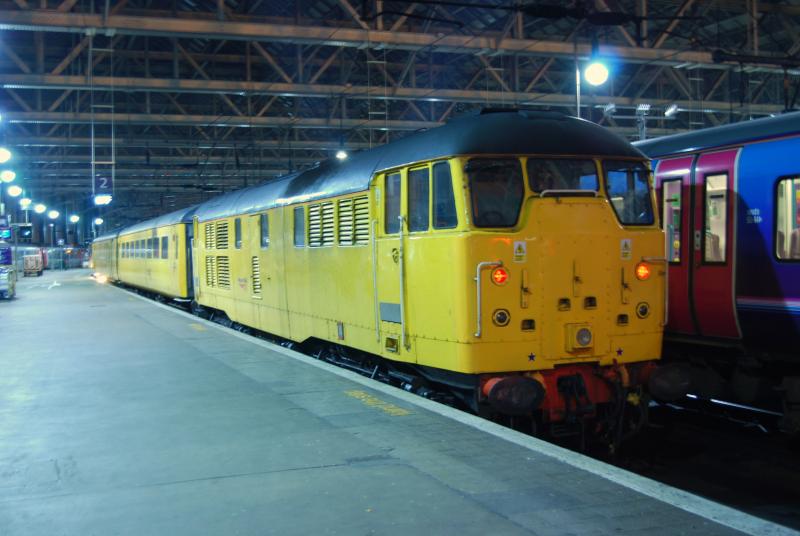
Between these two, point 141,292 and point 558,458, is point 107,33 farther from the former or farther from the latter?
point 141,292

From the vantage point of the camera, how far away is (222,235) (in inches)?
631

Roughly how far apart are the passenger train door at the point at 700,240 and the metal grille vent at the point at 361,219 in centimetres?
355

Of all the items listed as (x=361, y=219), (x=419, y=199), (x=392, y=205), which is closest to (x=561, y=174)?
(x=419, y=199)

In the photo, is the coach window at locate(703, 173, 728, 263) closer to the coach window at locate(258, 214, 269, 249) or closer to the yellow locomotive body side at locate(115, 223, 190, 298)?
the coach window at locate(258, 214, 269, 249)

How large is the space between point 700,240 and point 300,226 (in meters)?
5.49

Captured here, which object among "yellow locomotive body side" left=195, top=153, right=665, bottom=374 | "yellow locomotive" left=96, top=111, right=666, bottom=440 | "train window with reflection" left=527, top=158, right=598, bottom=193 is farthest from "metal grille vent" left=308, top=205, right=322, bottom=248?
"train window with reflection" left=527, top=158, right=598, bottom=193

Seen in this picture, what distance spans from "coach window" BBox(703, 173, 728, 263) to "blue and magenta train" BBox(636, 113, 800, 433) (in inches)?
0.4

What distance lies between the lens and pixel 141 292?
1374 inches

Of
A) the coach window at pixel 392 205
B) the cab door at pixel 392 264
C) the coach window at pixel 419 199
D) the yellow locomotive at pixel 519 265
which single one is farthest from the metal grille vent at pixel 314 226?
the coach window at pixel 419 199

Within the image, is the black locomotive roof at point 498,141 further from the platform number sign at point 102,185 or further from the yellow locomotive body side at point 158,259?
the platform number sign at point 102,185

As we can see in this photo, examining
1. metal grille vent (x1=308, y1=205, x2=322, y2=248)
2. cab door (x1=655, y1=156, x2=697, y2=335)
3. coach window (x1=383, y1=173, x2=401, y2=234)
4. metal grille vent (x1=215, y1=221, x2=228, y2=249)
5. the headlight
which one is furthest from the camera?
metal grille vent (x1=215, y1=221, x2=228, y2=249)

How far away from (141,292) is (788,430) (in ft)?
103

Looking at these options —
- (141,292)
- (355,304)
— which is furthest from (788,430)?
(141,292)

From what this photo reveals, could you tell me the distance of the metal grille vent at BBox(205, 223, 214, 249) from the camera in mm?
16984
